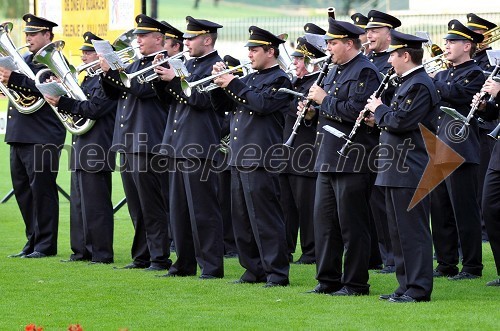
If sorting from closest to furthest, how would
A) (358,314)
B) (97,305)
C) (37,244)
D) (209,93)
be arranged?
1. (358,314)
2. (97,305)
3. (209,93)
4. (37,244)

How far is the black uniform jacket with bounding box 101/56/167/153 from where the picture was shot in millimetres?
10758

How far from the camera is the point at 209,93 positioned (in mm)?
10242

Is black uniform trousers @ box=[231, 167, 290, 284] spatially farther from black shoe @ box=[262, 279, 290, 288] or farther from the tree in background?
the tree in background

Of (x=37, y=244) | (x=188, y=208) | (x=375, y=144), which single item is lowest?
(x=37, y=244)

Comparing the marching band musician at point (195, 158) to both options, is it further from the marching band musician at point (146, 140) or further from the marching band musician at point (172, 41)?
the marching band musician at point (172, 41)

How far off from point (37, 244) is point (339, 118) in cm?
445

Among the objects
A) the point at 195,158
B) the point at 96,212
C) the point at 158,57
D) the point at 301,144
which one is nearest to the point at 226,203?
the point at 301,144

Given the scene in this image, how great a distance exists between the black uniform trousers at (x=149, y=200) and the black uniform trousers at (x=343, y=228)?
208cm

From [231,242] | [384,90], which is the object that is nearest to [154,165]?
[231,242]

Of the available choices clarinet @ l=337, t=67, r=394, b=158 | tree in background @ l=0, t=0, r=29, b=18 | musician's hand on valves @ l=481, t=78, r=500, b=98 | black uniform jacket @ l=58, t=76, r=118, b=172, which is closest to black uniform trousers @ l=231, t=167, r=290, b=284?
clarinet @ l=337, t=67, r=394, b=158

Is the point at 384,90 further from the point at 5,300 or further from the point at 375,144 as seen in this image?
the point at 5,300

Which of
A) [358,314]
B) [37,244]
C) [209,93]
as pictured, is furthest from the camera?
[37,244]

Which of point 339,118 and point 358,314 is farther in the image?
point 339,118

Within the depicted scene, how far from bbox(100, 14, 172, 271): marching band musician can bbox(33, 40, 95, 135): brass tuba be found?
47cm
